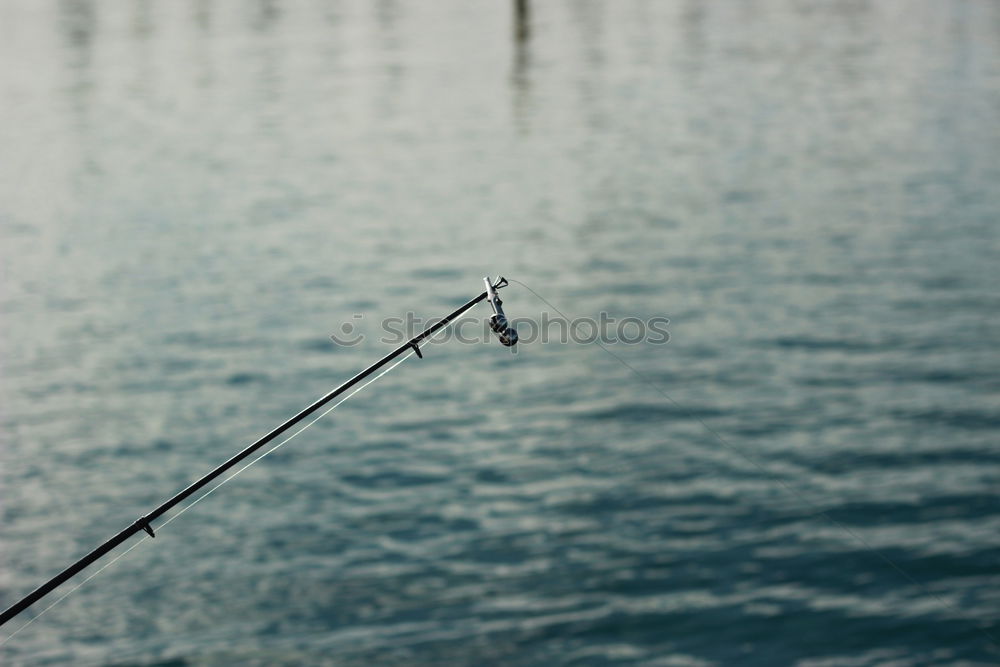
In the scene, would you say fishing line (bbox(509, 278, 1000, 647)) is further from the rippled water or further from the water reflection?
the water reflection

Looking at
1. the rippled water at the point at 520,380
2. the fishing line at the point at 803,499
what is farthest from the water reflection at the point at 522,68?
the fishing line at the point at 803,499

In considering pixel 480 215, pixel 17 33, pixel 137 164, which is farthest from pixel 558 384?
pixel 17 33

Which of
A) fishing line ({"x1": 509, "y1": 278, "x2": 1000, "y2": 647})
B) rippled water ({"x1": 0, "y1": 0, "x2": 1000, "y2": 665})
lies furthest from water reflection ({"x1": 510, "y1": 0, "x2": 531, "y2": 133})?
fishing line ({"x1": 509, "y1": 278, "x2": 1000, "y2": 647})

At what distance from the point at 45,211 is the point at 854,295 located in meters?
26.5

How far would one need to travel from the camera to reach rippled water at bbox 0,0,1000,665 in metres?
20.5

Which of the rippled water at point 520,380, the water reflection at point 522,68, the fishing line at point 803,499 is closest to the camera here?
the fishing line at point 803,499

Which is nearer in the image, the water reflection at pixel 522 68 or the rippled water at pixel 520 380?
the rippled water at pixel 520 380

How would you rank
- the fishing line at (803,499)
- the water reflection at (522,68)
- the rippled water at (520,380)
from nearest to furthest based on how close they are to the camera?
the fishing line at (803,499) < the rippled water at (520,380) < the water reflection at (522,68)

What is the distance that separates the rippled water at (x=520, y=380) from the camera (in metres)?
20.5

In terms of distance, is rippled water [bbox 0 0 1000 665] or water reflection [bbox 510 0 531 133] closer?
rippled water [bbox 0 0 1000 665]

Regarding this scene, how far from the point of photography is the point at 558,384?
94.7 feet

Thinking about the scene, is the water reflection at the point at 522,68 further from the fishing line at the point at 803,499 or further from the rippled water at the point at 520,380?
the fishing line at the point at 803,499

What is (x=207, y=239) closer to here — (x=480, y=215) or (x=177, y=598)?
(x=480, y=215)

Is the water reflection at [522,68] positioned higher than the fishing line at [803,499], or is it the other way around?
the water reflection at [522,68]
